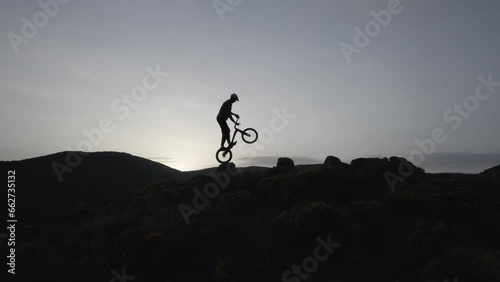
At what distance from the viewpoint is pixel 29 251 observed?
11.2 m

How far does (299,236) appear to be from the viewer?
31.9 feet

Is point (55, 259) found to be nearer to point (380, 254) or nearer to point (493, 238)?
point (380, 254)

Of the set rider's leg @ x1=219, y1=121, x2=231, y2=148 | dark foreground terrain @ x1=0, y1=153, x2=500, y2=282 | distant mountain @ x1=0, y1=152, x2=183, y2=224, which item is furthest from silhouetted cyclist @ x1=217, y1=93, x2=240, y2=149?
distant mountain @ x1=0, y1=152, x2=183, y2=224

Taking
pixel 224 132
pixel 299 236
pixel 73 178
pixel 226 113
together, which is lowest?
pixel 299 236

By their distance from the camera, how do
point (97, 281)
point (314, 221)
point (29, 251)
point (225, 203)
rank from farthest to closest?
1. point (225, 203)
2. point (29, 251)
3. point (314, 221)
4. point (97, 281)

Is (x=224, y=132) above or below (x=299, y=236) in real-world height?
above

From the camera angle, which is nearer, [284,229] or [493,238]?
[493,238]

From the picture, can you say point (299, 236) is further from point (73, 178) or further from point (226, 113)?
point (73, 178)

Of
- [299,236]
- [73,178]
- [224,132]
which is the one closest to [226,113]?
[224,132]

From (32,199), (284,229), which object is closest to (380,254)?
(284,229)

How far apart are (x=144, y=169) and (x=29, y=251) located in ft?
128

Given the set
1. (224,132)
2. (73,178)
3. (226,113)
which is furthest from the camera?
(73,178)

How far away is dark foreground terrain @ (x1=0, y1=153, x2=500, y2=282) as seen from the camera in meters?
8.20

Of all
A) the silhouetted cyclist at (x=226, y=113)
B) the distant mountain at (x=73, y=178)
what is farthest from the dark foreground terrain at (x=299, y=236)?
the distant mountain at (x=73, y=178)
